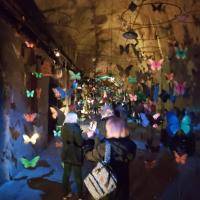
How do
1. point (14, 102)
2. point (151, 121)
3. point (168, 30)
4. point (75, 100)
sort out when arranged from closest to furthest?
point (14, 102)
point (168, 30)
point (151, 121)
point (75, 100)

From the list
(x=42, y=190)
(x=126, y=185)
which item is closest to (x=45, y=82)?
(x=42, y=190)

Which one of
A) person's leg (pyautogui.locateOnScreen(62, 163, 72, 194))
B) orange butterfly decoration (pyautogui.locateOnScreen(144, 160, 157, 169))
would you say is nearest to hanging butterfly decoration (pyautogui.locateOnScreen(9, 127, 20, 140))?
person's leg (pyautogui.locateOnScreen(62, 163, 72, 194))

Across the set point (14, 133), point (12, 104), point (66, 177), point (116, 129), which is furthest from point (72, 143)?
point (12, 104)

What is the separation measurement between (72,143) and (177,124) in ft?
19.5

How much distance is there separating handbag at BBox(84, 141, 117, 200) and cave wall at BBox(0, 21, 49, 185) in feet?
9.33

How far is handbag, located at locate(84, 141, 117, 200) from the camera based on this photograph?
17.7ft

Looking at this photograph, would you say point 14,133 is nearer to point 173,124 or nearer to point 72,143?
point 72,143

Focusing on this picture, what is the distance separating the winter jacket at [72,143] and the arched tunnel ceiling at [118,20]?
10.6 ft

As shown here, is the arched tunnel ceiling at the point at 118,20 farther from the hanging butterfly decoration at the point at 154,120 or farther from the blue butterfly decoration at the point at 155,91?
the hanging butterfly decoration at the point at 154,120

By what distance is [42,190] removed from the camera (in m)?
7.67

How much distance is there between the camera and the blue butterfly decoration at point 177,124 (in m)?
11.4

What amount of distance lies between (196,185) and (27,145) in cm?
460

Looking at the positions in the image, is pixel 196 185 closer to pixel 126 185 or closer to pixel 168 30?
pixel 126 185

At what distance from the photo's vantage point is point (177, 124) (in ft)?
38.5
